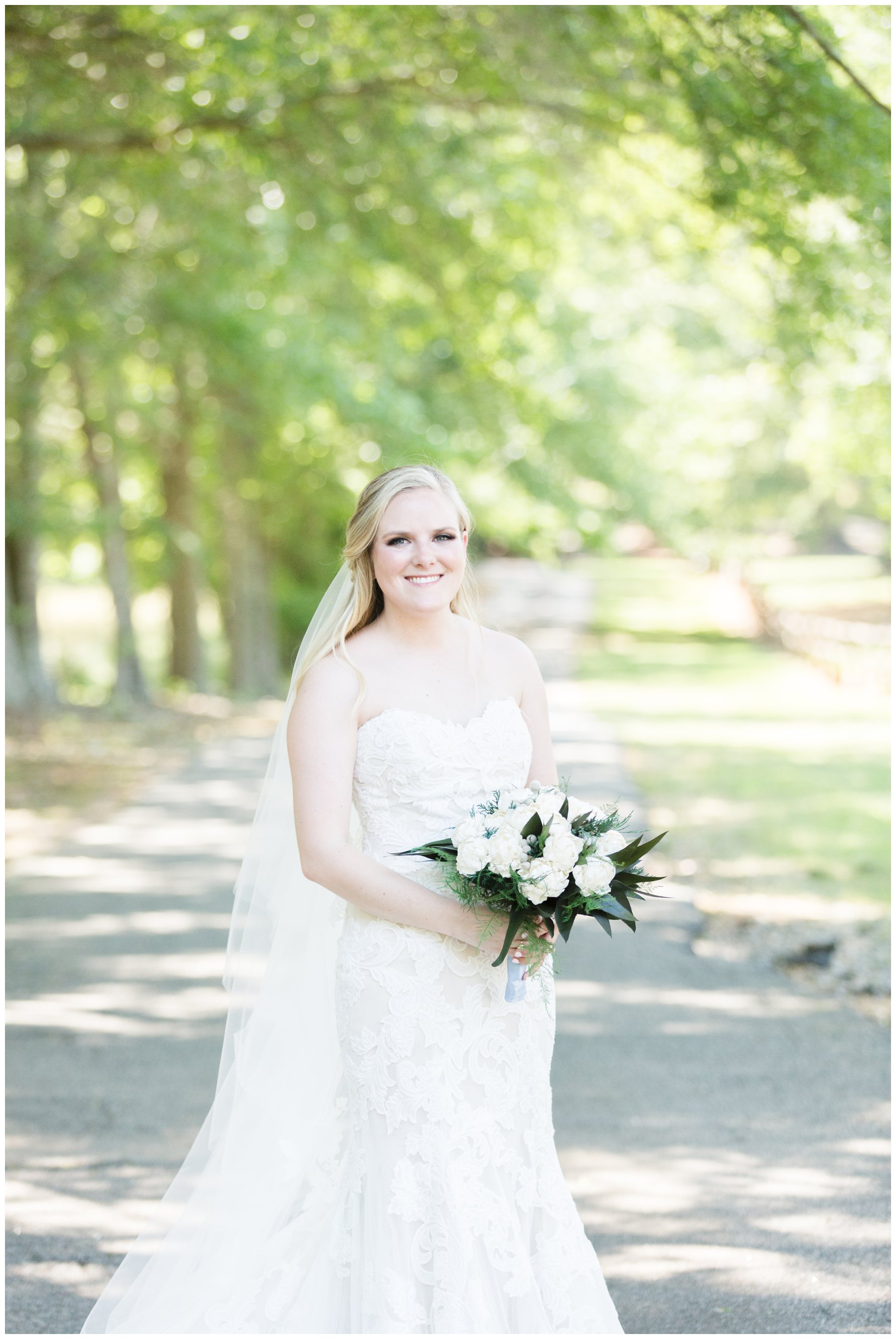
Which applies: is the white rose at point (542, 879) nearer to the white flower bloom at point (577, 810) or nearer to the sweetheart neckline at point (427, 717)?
the white flower bloom at point (577, 810)

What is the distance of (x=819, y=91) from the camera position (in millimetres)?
7707

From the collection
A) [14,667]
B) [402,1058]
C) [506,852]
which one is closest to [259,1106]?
[402,1058]

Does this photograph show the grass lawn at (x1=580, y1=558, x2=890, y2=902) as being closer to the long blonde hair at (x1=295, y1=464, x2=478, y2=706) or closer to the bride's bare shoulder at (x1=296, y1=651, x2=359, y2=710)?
the long blonde hair at (x1=295, y1=464, x2=478, y2=706)

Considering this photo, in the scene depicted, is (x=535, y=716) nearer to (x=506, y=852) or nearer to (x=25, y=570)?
(x=506, y=852)

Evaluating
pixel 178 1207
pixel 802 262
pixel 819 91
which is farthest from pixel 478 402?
pixel 178 1207

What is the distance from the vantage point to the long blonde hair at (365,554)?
3695 millimetres

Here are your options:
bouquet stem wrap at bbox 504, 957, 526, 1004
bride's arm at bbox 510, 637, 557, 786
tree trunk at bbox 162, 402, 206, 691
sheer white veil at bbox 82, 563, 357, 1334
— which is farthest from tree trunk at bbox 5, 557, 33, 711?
bouquet stem wrap at bbox 504, 957, 526, 1004

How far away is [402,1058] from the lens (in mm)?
3520

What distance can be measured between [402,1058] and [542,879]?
719 mm

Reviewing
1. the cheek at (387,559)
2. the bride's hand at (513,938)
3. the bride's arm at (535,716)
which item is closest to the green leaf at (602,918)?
the bride's hand at (513,938)

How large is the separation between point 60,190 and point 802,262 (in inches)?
444

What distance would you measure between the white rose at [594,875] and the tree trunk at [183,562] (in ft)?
59.1

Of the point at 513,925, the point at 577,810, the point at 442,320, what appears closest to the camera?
the point at 513,925

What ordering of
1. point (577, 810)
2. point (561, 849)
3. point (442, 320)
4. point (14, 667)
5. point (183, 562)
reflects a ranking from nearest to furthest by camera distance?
point (561, 849)
point (577, 810)
point (442, 320)
point (14, 667)
point (183, 562)
